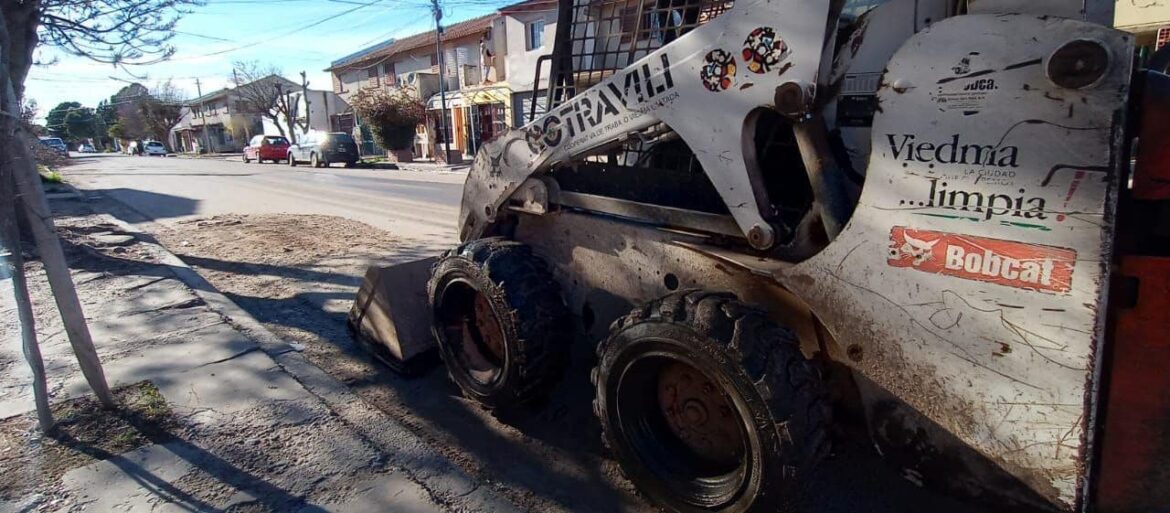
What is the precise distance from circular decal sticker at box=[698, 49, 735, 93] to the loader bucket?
250 centimetres

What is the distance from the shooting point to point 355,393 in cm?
403

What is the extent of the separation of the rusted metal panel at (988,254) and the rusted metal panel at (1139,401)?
17 cm

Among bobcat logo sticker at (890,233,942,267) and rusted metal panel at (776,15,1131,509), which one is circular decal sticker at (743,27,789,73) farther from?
bobcat logo sticker at (890,233,942,267)

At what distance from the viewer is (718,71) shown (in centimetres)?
253

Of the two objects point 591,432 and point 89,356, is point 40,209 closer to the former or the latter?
point 89,356

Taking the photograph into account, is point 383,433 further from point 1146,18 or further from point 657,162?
point 1146,18

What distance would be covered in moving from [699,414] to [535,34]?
1127 inches

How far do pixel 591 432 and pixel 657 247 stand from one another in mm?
1151

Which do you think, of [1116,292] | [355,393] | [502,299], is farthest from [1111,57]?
[355,393]

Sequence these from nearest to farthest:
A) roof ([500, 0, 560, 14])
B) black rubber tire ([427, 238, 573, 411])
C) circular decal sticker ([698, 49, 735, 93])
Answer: circular decal sticker ([698, 49, 735, 93]), black rubber tire ([427, 238, 573, 411]), roof ([500, 0, 560, 14])

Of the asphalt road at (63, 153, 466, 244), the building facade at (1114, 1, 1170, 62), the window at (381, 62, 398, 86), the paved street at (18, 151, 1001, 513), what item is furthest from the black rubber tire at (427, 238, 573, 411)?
the window at (381, 62, 398, 86)

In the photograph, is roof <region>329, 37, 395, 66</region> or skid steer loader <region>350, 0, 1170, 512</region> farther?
roof <region>329, 37, 395, 66</region>

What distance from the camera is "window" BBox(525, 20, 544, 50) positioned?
28734mm

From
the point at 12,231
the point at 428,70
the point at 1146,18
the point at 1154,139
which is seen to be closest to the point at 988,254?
the point at 1154,139
